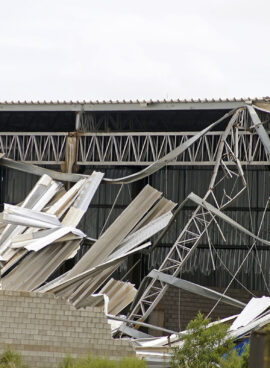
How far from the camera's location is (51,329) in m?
29.8

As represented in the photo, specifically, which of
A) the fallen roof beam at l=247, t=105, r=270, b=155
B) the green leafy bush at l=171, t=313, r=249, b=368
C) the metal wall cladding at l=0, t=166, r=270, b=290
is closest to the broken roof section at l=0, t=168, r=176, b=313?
the fallen roof beam at l=247, t=105, r=270, b=155

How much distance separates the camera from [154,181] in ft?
136

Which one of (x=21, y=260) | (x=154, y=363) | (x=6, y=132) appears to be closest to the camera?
(x=154, y=363)

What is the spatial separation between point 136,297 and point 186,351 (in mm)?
6584

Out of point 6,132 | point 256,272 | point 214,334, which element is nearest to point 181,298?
point 256,272

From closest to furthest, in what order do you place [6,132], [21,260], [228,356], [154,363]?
[228,356]
[154,363]
[21,260]
[6,132]

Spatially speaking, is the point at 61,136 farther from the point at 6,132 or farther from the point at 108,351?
the point at 108,351

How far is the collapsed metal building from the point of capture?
36.4 m

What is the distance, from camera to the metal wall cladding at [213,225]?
134 feet

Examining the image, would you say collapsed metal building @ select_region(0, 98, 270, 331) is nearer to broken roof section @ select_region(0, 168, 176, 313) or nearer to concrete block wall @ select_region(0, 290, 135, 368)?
broken roof section @ select_region(0, 168, 176, 313)

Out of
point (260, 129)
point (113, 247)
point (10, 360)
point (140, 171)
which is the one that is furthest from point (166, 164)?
point (10, 360)

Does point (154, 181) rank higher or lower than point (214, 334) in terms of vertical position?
higher

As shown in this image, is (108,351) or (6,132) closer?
(108,351)

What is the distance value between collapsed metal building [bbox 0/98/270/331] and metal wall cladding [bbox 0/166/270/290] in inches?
1.5
